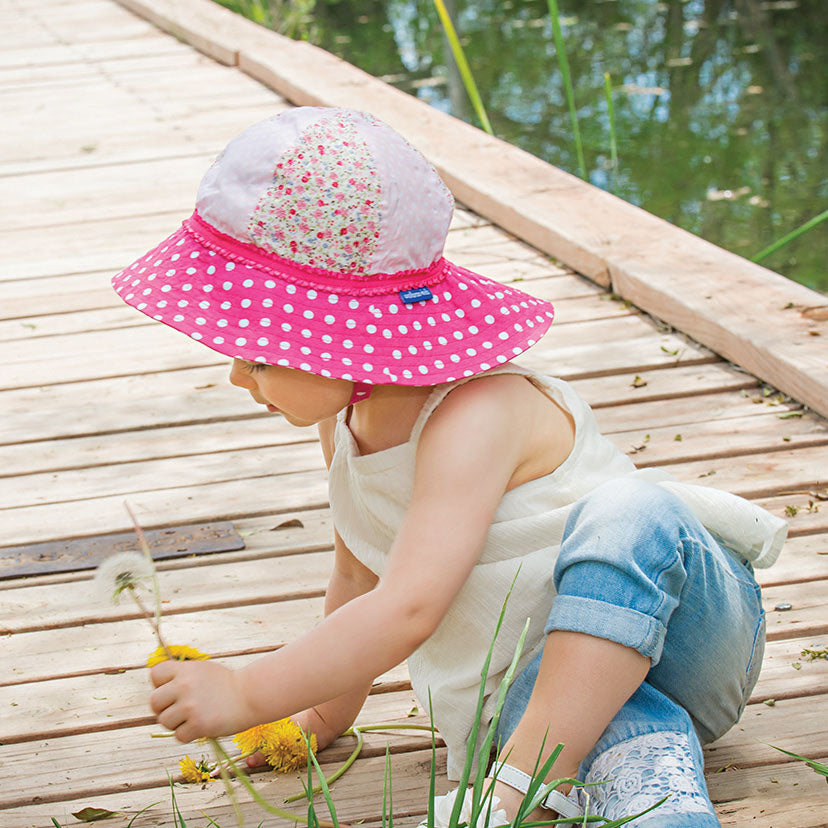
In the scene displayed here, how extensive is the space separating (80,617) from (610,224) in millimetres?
1786

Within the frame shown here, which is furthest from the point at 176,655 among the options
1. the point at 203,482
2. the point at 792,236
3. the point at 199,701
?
the point at 792,236

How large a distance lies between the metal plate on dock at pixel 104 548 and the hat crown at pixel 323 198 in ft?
2.61

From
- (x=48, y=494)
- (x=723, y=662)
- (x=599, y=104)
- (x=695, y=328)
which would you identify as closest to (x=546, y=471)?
(x=723, y=662)

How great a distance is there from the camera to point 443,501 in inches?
50.7

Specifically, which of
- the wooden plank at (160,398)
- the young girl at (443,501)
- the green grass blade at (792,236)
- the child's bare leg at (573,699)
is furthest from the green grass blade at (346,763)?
the green grass blade at (792,236)

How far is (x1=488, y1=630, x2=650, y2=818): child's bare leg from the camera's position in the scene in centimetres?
126

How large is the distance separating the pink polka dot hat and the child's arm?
0.08 metres

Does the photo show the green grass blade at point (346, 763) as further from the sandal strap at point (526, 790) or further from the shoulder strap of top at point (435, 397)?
the shoulder strap of top at point (435, 397)

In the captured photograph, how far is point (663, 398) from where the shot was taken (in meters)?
2.42

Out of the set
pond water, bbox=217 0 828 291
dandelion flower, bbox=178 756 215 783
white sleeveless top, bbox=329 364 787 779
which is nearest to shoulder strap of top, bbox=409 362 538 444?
white sleeveless top, bbox=329 364 787 779

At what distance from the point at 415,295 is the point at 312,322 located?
0.12 meters

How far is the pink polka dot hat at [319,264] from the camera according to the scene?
1272mm

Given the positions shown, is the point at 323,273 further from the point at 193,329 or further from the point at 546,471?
the point at 546,471

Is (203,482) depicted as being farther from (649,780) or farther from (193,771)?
(649,780)
